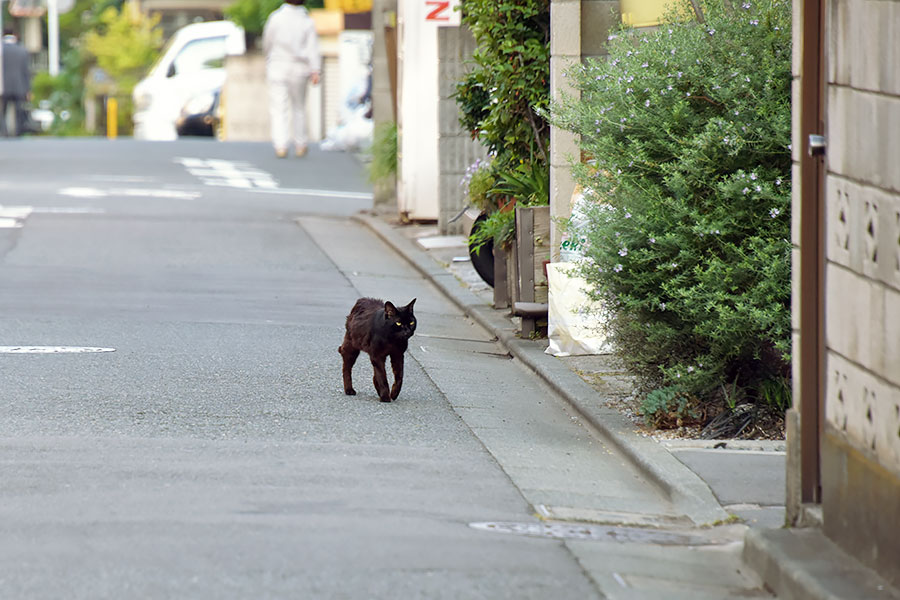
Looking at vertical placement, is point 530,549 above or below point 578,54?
below

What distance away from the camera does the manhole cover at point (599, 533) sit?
21.6 feet

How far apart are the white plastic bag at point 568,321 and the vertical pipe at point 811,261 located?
441 cm

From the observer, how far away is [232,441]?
26.8 feet

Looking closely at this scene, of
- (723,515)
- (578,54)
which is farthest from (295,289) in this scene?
(723,515)

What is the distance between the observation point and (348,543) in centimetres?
615

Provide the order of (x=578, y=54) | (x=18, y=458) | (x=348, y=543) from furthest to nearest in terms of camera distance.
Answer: (x=578, y=54), (x=18, y=458), (x=348, y=543)

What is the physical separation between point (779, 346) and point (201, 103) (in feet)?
120

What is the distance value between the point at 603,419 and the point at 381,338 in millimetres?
1328

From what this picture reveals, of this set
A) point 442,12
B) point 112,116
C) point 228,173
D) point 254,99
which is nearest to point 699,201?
point 442,12

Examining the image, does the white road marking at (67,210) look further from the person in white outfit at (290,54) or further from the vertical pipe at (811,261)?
the vertical pipe at (811,261)

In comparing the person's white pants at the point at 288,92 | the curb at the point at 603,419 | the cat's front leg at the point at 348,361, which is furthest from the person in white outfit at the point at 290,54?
the cat's front leg at the point at 348,361

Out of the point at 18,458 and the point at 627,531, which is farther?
the point at 18,458

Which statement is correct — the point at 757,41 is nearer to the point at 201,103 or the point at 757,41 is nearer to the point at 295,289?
the point at 295,289

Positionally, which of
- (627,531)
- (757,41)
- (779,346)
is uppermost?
(757,41)
